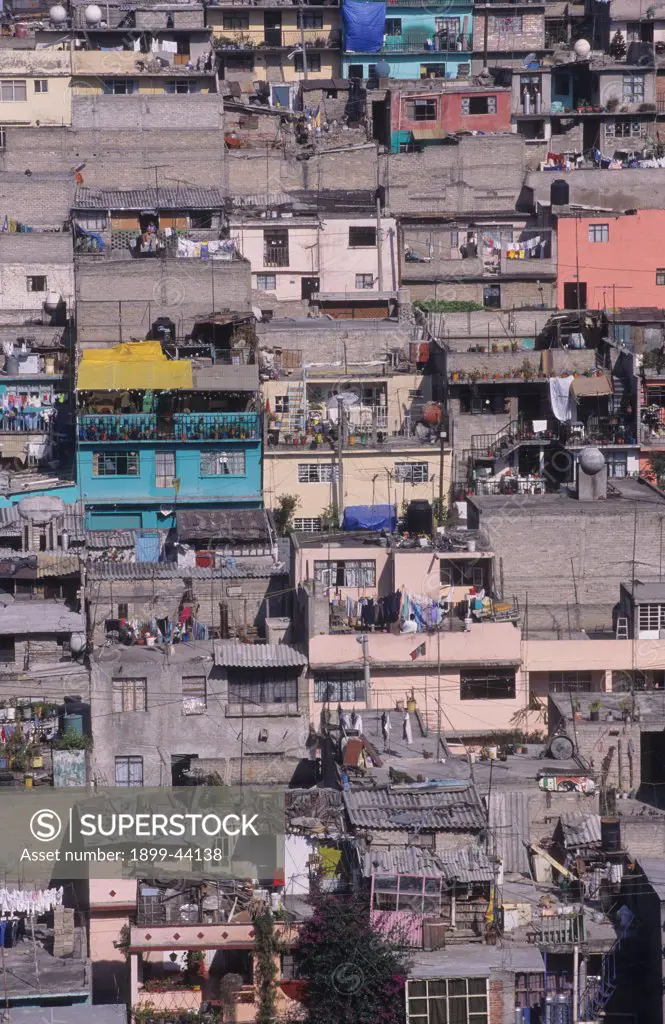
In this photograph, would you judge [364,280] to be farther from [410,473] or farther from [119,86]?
[119,86]

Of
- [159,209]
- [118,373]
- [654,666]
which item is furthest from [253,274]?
[654,666]

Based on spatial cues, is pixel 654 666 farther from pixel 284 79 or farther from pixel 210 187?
pixel 284 79

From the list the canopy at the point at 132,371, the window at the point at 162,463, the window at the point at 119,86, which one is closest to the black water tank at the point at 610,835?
the window at the point at 162,463

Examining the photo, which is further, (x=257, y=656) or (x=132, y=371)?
(x=132, y=371)

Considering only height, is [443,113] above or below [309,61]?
below

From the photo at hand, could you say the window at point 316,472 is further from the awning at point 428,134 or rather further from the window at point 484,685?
the awning at point 428,134

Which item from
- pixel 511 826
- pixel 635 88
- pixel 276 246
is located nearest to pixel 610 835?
pixel 511 826

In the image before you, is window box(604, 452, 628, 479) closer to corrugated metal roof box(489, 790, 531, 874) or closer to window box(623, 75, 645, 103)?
window box(623, 75, 645, 103)
